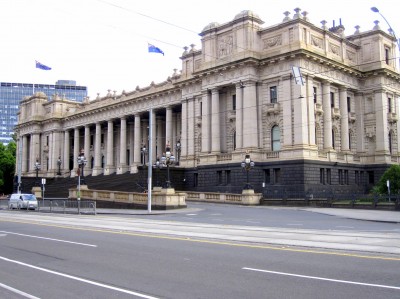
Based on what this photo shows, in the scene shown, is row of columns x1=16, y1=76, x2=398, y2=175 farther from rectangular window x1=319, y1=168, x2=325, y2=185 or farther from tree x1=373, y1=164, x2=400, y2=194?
tree x1=373, y1=164, x2=400, y2=194

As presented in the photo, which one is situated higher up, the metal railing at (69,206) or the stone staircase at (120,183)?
the stone staircase at (120,183)

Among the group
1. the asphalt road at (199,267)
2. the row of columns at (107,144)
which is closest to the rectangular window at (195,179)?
the row of columns at (107,144)

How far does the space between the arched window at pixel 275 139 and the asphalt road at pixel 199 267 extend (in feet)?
112

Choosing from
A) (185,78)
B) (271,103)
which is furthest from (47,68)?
(271,103)

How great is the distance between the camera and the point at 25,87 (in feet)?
635

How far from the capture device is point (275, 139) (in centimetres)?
5081

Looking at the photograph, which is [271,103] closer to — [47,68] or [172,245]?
[47,68]

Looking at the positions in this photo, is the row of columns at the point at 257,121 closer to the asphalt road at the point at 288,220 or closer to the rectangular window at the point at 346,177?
the rectangular window at the point at 346,177

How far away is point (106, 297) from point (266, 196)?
39.5 metres

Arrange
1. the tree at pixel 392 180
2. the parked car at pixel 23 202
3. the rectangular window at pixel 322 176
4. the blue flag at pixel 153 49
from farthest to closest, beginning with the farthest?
the rectangular window at pixel 322 176 < the parked car at pixel 23 202 < the tree at pixel 392 180 < the blue flag at pixel 153 49

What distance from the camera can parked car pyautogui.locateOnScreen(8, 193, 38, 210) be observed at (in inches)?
1705

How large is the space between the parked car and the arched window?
84.3ft

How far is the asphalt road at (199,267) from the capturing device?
26.5 feet

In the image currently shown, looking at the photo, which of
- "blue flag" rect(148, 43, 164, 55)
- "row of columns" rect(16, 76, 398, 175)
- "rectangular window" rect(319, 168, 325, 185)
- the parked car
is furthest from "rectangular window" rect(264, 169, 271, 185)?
the parked car
